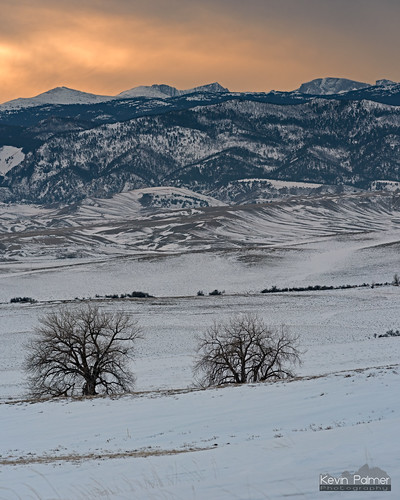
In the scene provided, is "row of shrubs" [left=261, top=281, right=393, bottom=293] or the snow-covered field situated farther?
"row of shrubs" [left=261, top=281, right=393, bottom=293]

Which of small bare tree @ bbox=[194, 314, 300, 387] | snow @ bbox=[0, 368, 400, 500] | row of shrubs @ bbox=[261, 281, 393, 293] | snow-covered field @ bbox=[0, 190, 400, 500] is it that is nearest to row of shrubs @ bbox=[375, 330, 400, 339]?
snow-covered field @ bbox=[0, 190, 400, 500]

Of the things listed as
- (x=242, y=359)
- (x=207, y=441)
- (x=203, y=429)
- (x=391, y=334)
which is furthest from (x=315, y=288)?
(x=207, y=441)

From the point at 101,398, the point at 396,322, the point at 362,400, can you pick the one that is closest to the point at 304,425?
the point at 362,400

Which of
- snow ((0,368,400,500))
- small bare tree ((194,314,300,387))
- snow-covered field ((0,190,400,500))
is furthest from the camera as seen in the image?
small bare tree ((194,314,300,387))

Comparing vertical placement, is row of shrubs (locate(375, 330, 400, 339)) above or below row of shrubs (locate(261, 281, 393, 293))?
below

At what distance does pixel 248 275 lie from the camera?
11594 cm

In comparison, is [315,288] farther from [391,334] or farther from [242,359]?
[242,359]

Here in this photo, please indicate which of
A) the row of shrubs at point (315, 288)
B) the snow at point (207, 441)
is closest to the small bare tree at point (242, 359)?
the snow at point (207, 441)

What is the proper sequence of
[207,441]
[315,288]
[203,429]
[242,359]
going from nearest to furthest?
[207,441] → [203,429] → [242,359] → [315,288]

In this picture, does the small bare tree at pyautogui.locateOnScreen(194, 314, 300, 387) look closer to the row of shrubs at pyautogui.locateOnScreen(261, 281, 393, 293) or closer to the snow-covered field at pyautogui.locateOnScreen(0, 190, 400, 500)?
the snow-covered field at pyautogui.locateOnScreen(0, 190, 400, 500)

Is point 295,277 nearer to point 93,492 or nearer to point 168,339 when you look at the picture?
point 168,339

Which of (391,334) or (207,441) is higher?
(207,441)

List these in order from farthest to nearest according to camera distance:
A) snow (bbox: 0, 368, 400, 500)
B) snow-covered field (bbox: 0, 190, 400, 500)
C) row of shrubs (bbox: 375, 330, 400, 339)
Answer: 1. row of shrubs (bbox: 375, 330, 400, 339)
2. snow-covered field (bbox: 0, 190, 400, 500)
3. snow (bbox: 0, 368, 400, 500)

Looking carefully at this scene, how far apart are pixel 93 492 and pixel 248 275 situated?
103 m
